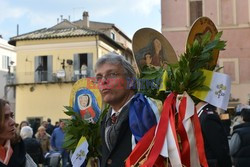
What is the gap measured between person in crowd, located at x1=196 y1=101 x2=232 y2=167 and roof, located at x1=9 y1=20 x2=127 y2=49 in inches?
1104

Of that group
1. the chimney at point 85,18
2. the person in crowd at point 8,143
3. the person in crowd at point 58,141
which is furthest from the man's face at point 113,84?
the chimney at point 85,18

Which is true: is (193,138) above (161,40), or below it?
below

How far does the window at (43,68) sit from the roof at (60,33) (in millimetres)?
1482

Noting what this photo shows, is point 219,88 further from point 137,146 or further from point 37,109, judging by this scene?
point 37,109

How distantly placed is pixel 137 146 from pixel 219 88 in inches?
23.0

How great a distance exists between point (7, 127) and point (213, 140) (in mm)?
1635

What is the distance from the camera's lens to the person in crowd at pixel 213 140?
12.2ft

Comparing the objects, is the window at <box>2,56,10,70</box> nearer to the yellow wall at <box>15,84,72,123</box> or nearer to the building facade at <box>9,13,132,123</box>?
the building facade at <box>9,13,132,123</box>

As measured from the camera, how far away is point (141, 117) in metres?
2.74

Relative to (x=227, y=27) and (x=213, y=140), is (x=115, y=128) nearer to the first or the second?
(x=213, y=140)

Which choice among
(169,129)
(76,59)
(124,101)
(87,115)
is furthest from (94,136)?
(76,59)

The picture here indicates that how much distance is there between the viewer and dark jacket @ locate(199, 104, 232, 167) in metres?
3.73

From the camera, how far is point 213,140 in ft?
12.3

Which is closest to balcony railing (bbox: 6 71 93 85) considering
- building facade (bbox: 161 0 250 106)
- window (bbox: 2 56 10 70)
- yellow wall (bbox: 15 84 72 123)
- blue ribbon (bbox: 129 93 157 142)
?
yellow wall (bbox: 15 84 72 123)
